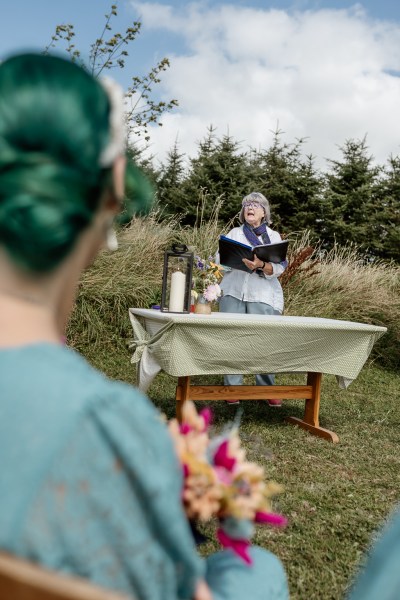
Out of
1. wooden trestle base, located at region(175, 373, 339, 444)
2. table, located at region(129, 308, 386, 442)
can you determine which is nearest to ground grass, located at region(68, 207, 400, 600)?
wooden trestle base, located at region(175, 373, 339, 444)

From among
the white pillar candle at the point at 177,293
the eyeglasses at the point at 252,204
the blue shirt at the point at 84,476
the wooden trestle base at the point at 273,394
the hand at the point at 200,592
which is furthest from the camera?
the eyeglasses at the point at 252,204

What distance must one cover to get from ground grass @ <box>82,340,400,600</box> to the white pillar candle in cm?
108

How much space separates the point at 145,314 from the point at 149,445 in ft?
12.4

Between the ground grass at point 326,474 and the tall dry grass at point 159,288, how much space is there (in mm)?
979

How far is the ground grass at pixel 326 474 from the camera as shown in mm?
2746

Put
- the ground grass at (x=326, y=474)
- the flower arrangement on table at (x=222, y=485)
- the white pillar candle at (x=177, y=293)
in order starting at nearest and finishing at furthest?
the flower arrangement on table at (x=222, y=485), the ground grass at (x=326, y=474), the white pillar candle at (x=177, y=293)

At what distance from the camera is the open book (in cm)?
489

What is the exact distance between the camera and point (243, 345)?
4383 millimetres

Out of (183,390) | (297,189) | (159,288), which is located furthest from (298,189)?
(183,390)

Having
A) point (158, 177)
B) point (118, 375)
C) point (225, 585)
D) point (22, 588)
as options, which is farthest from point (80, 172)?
point (158, 177)

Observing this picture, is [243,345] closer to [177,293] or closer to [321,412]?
[177,293]

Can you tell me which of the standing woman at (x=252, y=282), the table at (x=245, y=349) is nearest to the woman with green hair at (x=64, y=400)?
the table at (x=245, y=349)

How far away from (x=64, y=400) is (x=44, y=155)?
29cm

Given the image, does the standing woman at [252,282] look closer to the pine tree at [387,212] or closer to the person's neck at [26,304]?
the person's neck at [26,304]
